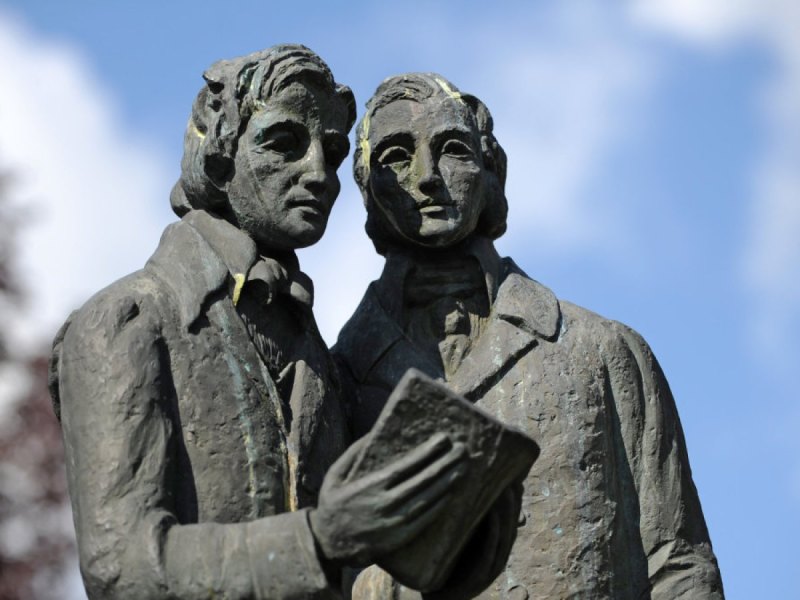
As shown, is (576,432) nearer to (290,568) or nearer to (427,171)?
(427,171)

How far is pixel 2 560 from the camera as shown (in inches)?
870

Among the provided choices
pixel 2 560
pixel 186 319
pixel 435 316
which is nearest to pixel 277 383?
pixel 186 319

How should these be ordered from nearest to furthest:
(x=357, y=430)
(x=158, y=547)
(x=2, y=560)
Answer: (x=158, y=547) → (x=357, y=430) → (x=2, y=560)

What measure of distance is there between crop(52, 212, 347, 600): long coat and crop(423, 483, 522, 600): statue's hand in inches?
21.7

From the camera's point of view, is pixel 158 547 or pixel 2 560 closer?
pixel 158 547

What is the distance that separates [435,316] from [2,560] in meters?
13.0

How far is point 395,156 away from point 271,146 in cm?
90

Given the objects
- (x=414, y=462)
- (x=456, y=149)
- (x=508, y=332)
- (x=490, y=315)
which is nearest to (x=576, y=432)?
(x=508, y=332)

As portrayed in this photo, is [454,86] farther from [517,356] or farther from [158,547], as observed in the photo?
[158,547]

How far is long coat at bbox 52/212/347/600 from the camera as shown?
27.0 ft

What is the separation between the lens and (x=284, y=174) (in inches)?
357

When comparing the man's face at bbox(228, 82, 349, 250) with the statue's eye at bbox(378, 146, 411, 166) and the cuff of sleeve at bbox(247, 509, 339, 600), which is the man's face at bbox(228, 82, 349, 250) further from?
the cuff of sleeve at bbox(247, 509, 339, 600)

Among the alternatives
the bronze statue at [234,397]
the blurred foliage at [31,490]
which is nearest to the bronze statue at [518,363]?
the bronze statue at [234,397]

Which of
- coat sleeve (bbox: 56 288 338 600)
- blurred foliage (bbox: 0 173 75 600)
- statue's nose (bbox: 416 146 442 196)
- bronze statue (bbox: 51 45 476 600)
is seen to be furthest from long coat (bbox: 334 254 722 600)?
blurred foliage (bbox: 0 173 75 600)
